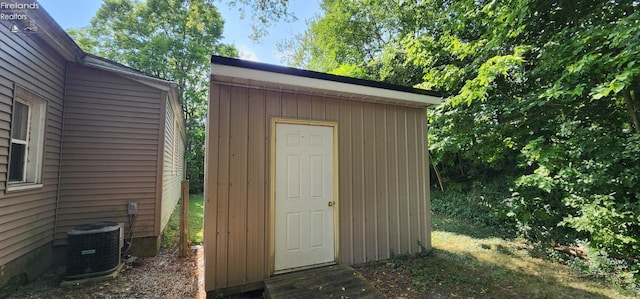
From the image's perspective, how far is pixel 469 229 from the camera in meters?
6.42

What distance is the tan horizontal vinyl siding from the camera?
13.9ft

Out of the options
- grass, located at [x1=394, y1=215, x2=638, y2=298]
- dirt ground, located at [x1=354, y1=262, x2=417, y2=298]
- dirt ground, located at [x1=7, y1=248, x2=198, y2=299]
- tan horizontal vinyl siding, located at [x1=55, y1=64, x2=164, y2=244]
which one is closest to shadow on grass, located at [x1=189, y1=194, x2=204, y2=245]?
tan horizontal vinyl siding, located at [x1=55, y1=64, x2=164, y2=244]

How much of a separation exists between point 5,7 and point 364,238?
17.5ft

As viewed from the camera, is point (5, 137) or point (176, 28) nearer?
point (5, 137)

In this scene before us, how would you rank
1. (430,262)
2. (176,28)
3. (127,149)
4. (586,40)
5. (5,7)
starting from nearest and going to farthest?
(5,7), (586,40), (430,262), (127,149), (176,28)

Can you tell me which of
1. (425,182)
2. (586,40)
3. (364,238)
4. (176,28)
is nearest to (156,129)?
(364,238)

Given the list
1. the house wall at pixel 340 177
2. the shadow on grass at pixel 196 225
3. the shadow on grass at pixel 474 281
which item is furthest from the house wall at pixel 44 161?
the shadow on grass at pixel 474 281

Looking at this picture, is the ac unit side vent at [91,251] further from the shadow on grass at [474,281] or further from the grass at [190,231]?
the shadow on grass at [474,281]

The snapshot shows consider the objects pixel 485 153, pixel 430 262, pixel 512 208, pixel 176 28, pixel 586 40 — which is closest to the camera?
pixel 586 40

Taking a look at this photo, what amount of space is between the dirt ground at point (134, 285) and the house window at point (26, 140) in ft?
4.26

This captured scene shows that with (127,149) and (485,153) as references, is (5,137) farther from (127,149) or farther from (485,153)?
(485,153)

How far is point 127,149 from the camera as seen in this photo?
Result: 4.52 m

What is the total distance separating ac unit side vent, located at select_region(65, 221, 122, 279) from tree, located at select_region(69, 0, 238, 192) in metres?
10.8

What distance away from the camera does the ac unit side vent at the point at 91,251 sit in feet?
11.6
